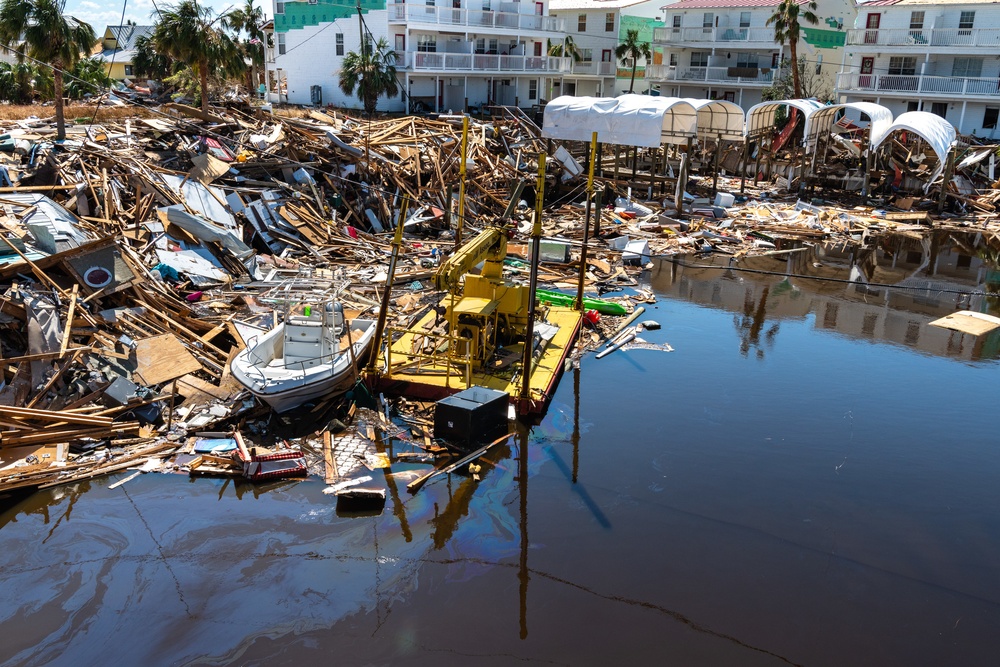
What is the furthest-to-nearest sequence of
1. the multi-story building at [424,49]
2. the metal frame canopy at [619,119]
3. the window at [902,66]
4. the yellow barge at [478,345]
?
the window at [902,66] → the multi-story building at [424,49] → the metal frame canopy at [619,119] → the yellow barge at [478,345]

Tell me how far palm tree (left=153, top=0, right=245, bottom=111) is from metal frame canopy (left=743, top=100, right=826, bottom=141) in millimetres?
21982

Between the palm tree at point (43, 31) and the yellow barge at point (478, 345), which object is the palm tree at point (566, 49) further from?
the yellow barge at point (478, 345)

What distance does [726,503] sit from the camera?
1168 centimetres

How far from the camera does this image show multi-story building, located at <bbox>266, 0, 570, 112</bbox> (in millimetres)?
44031

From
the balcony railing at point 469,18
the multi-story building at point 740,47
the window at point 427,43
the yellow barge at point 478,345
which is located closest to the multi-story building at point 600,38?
the multi-story building at point 740,47

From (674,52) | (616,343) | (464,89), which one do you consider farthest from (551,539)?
(674,52)

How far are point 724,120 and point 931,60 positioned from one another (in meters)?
18.3

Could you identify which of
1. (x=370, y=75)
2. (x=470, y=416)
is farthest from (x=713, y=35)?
(x=470, y=416)

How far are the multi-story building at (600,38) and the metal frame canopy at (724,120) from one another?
21.8 meters

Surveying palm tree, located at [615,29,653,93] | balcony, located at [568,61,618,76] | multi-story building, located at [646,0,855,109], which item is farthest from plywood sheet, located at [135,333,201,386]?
balcony, located at [568,61,618,76]

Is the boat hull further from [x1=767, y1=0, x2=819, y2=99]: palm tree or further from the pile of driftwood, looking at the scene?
[x1=767, y1=0, x2=819, y2=99]: palm tree

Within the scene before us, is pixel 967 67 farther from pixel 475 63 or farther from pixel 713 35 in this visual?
pixel 475 63

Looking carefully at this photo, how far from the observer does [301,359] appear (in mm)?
14195

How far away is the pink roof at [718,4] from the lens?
163 ft
